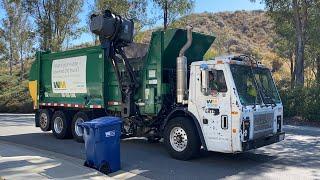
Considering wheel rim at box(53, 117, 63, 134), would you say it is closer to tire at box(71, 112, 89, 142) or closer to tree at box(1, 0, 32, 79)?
tire at box(71, 112, 89, 142)

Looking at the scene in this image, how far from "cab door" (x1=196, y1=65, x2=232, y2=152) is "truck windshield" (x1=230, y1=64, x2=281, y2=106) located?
0.31 m

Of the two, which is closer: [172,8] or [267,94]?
[267,94]

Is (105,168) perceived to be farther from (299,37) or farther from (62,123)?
(299,37)

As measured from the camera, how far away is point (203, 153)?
11406 mm

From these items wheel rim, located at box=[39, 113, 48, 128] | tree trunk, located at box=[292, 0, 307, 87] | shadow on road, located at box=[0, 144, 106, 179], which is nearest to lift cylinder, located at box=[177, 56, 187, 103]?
shadow on road, located at box=[0, 144, 106, 179]

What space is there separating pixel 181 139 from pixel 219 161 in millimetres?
960

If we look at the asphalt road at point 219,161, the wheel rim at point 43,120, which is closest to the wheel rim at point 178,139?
the asphalt road at point 219,161

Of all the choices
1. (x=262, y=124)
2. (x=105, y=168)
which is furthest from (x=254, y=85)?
(x=105, y=168)

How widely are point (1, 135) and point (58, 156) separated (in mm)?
5729

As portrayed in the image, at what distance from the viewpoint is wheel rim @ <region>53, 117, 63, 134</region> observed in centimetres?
1504

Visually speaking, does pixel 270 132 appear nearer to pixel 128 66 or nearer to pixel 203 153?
pixel 203 153

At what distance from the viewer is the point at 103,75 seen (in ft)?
43.8

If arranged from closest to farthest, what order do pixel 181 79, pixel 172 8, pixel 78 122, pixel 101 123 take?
pixel 101 123
pixel 181 79
pixel 78 122
pixel 172 8

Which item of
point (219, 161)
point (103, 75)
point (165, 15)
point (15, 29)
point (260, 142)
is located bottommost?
point (219, 161)
